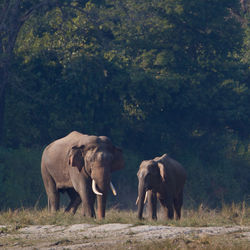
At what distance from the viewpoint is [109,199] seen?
1079 inches

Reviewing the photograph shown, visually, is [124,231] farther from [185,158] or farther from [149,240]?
[185,158]

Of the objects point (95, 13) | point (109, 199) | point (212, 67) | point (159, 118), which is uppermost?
point (95, 13)

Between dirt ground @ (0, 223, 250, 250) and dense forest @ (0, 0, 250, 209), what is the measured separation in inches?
501

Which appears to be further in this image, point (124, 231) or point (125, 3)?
point (125, 3)

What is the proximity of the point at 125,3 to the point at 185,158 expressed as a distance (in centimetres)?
752

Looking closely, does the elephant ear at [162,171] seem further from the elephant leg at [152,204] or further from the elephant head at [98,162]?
the elephant head at [98,162]

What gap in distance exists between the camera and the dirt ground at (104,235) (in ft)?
35.6

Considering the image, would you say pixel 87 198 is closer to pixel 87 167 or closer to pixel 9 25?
pixel 87 167

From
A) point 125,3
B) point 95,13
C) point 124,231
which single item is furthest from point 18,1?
point 124,231

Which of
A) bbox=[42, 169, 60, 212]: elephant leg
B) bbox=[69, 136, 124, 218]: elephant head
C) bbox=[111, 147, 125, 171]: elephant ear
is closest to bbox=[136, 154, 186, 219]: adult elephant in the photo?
bbox=[111, 147, 125, 171]: elephant ear

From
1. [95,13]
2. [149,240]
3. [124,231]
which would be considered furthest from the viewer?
[95,13]

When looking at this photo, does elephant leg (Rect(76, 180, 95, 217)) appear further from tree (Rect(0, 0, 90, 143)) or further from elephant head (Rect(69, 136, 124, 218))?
tree (Rect(0, 0, 90, 143))

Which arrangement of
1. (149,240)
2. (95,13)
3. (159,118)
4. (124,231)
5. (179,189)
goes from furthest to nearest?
(159,118) → (95,13) → (179,189) → (124,231) → (149,240)

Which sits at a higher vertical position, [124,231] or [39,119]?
[39,119]
